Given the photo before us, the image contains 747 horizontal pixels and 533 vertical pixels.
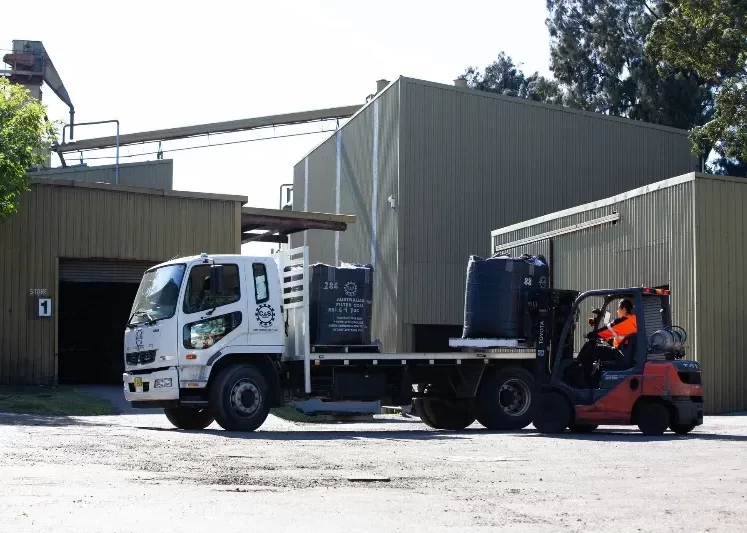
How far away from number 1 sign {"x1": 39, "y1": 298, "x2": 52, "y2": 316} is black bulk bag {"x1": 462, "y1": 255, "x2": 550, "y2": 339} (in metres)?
13.8

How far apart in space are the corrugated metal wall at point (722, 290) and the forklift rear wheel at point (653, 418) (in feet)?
26.5

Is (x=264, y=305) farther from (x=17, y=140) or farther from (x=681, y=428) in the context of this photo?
(x=17, y=140)

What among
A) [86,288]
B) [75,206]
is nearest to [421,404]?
[75,206]

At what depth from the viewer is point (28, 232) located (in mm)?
29844

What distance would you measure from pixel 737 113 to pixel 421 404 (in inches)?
858

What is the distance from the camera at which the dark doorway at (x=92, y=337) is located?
37.3 metres

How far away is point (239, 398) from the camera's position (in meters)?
18.7

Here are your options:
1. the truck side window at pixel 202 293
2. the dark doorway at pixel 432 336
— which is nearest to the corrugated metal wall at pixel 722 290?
the truck side window at pixel 202 293

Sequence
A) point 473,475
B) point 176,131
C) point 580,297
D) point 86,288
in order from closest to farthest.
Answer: point 473,475, point 580,297, point 86,288, point 176,131

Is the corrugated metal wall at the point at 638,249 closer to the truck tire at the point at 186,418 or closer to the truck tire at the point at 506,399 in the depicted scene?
the truck tire at the point at 506,399

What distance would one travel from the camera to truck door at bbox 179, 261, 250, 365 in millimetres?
18500

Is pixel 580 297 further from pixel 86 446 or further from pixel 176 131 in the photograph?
pixel 176 131

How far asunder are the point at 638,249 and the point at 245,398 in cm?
1237

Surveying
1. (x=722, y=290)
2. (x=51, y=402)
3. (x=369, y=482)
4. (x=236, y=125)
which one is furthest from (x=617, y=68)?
(x=369, y=482)
